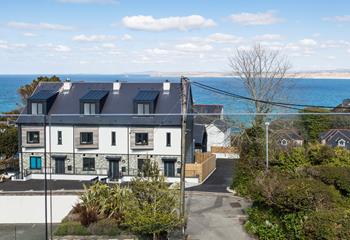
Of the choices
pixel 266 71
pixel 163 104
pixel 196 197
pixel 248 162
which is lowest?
pixel 196 197

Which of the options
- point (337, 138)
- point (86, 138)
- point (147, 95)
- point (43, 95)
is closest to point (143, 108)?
point (147, 95)

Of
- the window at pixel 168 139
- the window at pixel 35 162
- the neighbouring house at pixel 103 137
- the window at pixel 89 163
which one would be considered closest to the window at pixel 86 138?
the neighbouring house at pixel 103 137

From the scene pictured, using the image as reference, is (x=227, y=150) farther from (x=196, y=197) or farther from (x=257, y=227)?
(x=257, y=227)

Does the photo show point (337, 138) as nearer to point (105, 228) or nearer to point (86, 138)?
point (86, 138)

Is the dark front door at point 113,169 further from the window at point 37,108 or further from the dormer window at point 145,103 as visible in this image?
the window at point 37,108

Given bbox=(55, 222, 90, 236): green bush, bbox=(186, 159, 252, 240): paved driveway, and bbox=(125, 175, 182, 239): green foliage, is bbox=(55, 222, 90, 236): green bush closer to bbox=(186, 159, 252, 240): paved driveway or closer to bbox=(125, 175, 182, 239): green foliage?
bbox=(125, 175, 182, 239): green foliage

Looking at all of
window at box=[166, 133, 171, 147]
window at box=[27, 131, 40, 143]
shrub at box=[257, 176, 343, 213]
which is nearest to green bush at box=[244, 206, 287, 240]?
shrub at box=[257, 176, 343, 213]

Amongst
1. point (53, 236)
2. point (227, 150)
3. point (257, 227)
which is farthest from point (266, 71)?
point (53, 236)
